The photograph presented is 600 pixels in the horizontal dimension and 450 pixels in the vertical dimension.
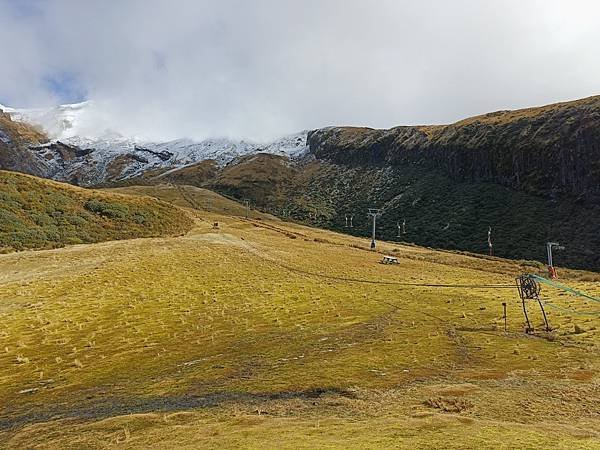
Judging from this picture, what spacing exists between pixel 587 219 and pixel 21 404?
349 feet

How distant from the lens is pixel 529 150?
120875 mm

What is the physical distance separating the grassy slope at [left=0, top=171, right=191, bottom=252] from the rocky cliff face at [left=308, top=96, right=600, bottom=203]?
83.5m

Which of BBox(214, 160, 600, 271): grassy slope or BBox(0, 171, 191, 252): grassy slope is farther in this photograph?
BBox(214, 160, 600, 271): grassy slope

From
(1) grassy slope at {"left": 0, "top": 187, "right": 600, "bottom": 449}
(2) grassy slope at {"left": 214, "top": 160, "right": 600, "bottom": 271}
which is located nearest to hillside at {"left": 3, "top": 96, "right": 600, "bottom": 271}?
(2) grassy slope at {"left": 214, "top": 160, "right": 600, "bottom": 271}

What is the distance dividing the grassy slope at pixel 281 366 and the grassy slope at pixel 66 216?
15.7 meters

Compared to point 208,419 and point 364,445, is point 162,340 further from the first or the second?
point 364,445

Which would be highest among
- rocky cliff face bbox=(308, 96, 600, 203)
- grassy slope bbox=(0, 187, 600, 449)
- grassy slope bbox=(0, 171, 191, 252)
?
rocky cliff face bbox=(308, 96, 600, 203)

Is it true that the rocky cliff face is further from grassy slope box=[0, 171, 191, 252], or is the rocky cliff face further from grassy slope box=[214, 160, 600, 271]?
grassy slope box=[0, 171, 191, 252]

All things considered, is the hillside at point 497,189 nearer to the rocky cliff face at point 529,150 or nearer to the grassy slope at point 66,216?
the rocky cliff face at point 529,150

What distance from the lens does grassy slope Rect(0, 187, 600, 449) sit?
11.8 m

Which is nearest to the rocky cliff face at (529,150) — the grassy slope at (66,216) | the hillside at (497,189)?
the hillside at (497,189)

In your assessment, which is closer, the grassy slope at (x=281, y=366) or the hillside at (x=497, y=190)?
the grassy slope at (x=281, y=366)

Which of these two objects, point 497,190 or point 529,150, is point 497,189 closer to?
point 497,190

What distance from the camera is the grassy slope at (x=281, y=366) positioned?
38.8 feet
